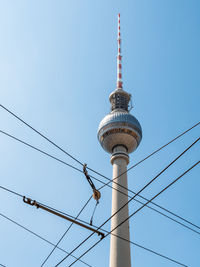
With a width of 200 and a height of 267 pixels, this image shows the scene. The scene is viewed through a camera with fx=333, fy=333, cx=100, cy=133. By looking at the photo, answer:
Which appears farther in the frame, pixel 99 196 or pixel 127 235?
pixel 127 235

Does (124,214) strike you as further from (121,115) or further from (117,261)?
(121,115)

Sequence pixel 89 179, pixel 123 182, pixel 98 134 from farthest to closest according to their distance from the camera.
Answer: pixel 98 134
pixel 123 182
pixel 89 179

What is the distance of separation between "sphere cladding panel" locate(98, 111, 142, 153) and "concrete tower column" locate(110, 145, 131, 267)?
1356mm

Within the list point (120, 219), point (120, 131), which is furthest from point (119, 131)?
point (120, 219)

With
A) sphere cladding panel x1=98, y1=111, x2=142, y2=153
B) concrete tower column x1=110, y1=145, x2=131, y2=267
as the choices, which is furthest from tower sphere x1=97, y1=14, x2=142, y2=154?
concrete tower column x1=110, y1=145, x2=131, y2=267

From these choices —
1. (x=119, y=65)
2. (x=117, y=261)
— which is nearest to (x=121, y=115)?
(x=119, y=65)

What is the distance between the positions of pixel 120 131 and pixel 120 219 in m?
16.4

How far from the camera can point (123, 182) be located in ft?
165

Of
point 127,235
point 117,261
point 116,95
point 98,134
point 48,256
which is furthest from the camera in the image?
point 116,95

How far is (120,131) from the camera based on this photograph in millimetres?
57125

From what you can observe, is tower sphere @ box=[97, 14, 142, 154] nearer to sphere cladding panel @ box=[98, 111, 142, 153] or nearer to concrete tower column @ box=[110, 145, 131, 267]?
sphere cladding panel @ box=[98, 111, 142, 153]

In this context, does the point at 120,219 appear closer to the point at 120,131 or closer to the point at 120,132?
the point at 120,132

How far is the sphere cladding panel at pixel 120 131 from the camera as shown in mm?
57188

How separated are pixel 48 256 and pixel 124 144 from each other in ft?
127
